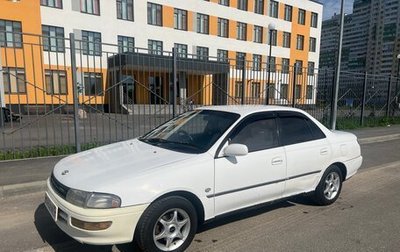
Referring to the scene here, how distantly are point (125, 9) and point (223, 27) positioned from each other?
12.3 meters

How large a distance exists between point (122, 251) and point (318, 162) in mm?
3048

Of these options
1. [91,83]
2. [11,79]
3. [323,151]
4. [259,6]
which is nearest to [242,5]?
[259,6]

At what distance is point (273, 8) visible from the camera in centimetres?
3853

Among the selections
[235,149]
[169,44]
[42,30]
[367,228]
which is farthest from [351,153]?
[169,44]

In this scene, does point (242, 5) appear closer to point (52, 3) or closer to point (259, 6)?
point (259, 6)

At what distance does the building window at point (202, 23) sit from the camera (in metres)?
32.4

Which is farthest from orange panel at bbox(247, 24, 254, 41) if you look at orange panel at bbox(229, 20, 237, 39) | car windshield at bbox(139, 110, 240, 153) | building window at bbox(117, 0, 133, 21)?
car windshield at bbox(139, 110, 240, 153)

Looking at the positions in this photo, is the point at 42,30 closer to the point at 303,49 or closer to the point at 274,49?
the point at 274,49

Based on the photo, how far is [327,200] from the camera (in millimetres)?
4695

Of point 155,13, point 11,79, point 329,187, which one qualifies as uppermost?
point 155,13

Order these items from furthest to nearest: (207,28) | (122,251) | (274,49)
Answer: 1. (274,49)
2. (207,28)
3. (122,251)

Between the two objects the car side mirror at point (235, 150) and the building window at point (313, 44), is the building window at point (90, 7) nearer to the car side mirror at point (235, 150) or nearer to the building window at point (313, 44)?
the car side mirror at point (235, 150)

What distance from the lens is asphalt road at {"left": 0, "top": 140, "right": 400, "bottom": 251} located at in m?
3.35

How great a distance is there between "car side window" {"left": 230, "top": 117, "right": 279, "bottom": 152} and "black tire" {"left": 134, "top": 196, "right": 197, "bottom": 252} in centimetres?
104
